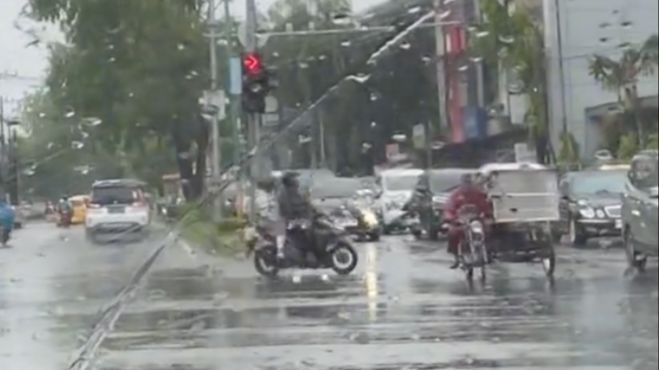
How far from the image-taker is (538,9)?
7566 millimetres

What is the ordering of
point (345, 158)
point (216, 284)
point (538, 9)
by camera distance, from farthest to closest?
point (216, 284) → point (345, 158) → point (538, 9)

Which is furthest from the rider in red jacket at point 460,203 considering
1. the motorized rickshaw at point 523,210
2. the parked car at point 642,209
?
the parked car at point 642,209

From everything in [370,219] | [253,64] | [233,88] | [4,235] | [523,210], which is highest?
[253,64]

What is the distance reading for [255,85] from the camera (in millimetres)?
17734

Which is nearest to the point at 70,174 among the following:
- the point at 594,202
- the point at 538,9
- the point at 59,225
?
the point at 59,225

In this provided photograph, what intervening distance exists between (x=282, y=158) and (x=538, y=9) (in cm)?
1023

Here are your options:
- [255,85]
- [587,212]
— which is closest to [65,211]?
[255,85]

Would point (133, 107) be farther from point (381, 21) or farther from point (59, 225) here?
point (381, 21)

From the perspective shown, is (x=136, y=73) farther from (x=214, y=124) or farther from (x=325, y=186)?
(x=325, y=186)

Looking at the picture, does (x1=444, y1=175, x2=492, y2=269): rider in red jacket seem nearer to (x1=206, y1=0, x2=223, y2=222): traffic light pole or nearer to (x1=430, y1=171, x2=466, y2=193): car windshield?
(x1=430, y1=171, x2=466, y2=193): car windshield

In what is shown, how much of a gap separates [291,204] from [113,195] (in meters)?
2.62

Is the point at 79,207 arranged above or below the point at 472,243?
above

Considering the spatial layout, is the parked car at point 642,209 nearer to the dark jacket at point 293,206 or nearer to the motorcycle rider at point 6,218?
the motorcycle rider at point 6,218

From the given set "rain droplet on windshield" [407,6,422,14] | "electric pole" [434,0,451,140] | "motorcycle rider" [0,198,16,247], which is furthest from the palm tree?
"motorcycle rider" [0,198,16,247]
